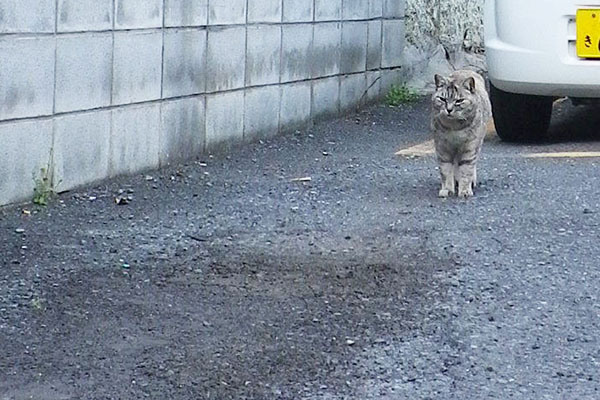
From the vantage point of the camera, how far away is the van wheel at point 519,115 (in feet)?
24.6

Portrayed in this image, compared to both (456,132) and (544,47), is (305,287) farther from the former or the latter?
(544,47)

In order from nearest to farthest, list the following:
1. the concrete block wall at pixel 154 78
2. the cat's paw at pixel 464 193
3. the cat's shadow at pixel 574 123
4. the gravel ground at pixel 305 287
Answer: the gravel ground at pixel 305 287 < the concrete block wall at pixel 154 78 < the cat's paw at pixel 464 193 < the cat's shadow at pixel 574 123

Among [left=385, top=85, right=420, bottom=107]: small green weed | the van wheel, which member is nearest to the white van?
the van wheel

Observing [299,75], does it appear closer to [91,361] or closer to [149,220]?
[149,220]

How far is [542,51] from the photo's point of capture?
22.8ft

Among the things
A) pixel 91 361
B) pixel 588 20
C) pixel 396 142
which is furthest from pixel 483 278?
pixel 396 142

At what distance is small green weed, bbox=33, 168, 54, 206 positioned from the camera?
18.0 ft

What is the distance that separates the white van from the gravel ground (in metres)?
0.54

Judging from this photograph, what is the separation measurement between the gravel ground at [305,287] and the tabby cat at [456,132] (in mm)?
103

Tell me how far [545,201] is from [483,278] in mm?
1401

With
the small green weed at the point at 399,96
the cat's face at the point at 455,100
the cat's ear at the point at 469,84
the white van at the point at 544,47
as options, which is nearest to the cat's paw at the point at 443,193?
the cat's face at the point at 455,100

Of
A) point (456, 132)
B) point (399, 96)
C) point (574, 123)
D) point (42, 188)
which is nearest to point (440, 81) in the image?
point (456, 132)

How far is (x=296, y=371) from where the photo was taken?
3.46m

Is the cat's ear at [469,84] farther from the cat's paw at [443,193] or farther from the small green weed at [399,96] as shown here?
the small green weed at [399,96]
